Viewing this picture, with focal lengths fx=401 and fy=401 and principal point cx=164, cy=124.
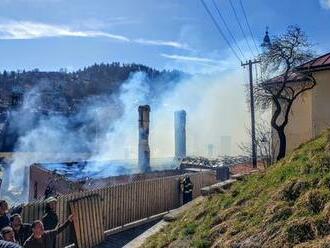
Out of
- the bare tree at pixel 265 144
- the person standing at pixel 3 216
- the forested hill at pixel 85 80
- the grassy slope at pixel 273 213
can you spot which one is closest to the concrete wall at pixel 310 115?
the bare tree at pixel 265 144

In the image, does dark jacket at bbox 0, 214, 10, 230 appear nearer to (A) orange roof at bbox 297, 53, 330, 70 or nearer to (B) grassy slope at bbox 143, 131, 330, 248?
(B) grassy slope at bbox 143, 131, 330, 248

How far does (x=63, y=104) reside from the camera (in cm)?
6400

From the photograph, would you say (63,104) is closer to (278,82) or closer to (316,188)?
(278,82)

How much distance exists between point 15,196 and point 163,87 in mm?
31113

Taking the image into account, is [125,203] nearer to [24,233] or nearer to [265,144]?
[24,233]

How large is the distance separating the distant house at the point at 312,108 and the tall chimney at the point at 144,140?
9.66 m

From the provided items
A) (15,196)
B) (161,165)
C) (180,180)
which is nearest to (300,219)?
A: (180,180)

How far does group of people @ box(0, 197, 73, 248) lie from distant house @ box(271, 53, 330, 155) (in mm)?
11012

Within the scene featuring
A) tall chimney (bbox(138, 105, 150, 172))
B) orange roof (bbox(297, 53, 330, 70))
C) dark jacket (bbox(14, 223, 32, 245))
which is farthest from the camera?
tall chimney (bbox(138, 105, 150, 172))

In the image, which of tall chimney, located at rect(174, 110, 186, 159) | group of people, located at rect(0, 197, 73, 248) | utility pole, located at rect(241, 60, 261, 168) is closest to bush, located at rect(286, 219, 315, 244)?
group of people, located at rect(0, 197, 73, 248)

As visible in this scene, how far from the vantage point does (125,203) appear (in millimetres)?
12656

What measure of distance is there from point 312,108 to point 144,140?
11879mm

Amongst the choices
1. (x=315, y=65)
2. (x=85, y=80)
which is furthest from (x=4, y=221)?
(x=85, y=80)

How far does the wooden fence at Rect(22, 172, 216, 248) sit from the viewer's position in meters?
10.2
